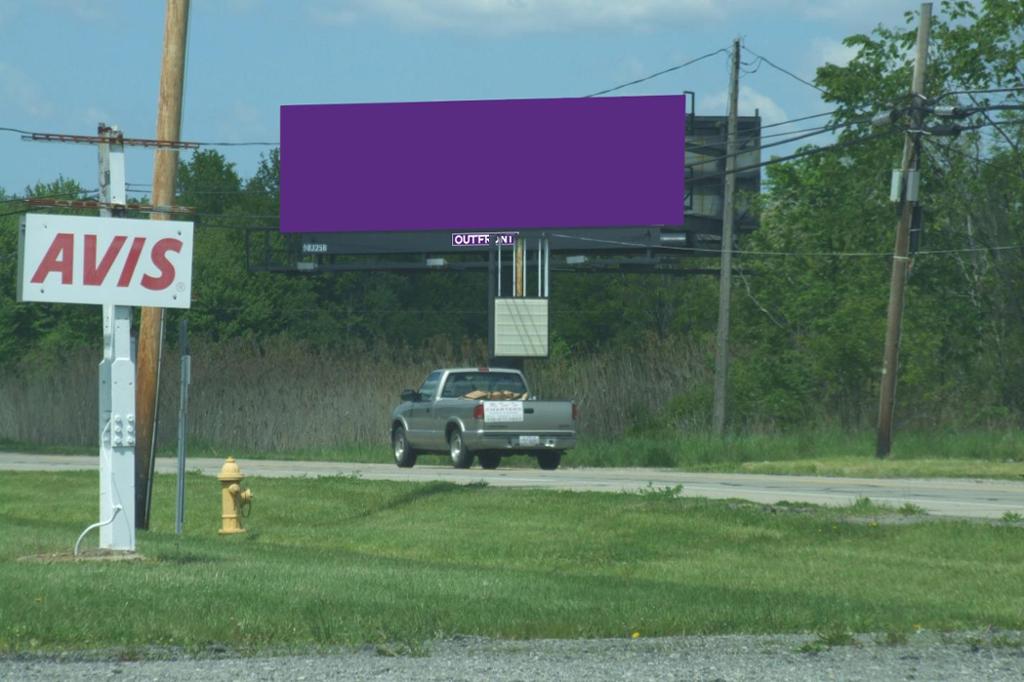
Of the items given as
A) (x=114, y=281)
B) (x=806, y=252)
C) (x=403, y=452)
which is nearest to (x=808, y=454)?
(x=403, y=452)

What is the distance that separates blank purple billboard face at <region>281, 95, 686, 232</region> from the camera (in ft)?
150

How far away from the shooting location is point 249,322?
7656cm

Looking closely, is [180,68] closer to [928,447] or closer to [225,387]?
[928,447]

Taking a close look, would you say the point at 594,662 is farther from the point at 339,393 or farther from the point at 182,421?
the point at 339,393

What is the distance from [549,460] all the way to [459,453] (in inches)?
71.1

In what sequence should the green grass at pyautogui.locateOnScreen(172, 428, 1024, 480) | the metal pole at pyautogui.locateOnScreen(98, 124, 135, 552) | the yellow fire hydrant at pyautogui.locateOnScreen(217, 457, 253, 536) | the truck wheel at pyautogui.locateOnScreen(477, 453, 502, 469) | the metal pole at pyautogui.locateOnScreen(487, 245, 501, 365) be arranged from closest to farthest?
the metal pole at pyautogui.locateOnScreen(98, 124, 135, 552)
the yellow fire hydrant at pyautogui.locateOnScreen(217, 457, 253, 536)
the green grass at pyautogui.locateOnScreen(172, 428, 1024, 480)
the truck wheel at pyautogui.locateOnScreen(477, 453, 502, 469)
the metal pole at pyautogui.locateOnScreen(487, 245, 501, 365)

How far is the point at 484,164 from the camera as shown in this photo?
46469 mm

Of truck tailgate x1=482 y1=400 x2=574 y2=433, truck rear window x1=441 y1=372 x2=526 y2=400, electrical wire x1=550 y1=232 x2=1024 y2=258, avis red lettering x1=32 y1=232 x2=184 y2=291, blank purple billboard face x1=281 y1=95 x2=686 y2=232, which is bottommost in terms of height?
truck tailgate x1=482 y1=400 x2=574 y2=433

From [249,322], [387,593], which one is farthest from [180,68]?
[249,322]

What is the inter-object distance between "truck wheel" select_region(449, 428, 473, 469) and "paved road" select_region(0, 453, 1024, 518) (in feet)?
0.89

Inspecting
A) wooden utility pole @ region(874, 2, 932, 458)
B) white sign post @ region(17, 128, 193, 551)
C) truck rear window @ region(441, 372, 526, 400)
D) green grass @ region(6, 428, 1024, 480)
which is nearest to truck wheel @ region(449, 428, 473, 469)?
truck rear window @ region(441, 372, 526, 400)

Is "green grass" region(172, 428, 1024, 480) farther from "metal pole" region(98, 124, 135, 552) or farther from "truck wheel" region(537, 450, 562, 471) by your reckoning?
"metal pole" region(98, 124, 135, 552)

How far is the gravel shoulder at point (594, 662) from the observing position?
8.88 meters

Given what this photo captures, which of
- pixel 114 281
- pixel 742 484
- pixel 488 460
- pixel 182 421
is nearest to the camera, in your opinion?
pixel 114 281
